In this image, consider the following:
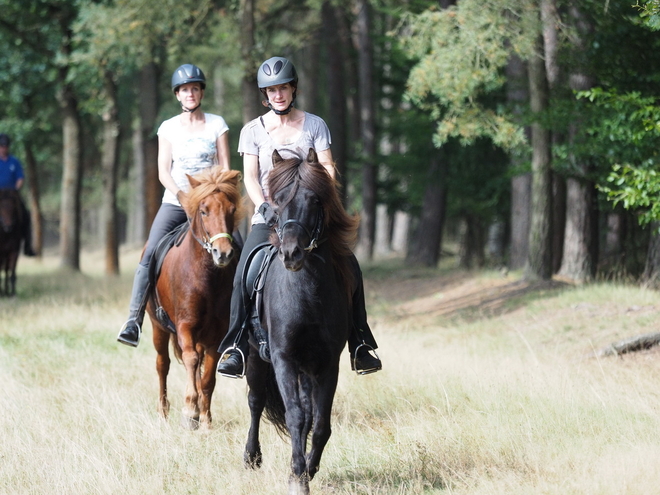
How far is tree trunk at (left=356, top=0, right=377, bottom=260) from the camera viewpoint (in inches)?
1040

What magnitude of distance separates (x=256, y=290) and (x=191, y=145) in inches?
101

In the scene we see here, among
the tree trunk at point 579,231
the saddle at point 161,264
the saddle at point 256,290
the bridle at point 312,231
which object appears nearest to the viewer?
the bridle at point 312,231

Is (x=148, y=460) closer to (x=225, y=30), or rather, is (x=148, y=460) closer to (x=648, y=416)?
(x=648, y=416)

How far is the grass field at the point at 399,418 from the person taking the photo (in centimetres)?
600

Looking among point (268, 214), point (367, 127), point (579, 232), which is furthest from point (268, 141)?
point (367, 127)

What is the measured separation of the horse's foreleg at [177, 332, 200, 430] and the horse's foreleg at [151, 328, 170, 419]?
0.54 m

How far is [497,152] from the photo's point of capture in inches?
909

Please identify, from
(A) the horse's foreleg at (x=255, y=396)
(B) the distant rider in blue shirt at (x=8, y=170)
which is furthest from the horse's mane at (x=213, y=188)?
(B) the distant rider in blue shirt at (x=8, y=170)

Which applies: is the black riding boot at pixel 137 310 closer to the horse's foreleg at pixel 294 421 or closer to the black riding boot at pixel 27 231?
the horse's foreleg at pixel 294 421

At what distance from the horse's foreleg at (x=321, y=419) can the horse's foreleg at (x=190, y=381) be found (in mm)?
2302

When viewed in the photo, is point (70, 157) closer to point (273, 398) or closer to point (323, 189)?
point (273, 398)

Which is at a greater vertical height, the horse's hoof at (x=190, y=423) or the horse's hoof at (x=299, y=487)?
the horse's hoof at (x=299, y=487)

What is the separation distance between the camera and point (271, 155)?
6.47 m

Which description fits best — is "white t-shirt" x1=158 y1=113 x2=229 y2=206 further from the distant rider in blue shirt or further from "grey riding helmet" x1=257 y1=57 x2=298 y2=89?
the distant rider in blue shirt
